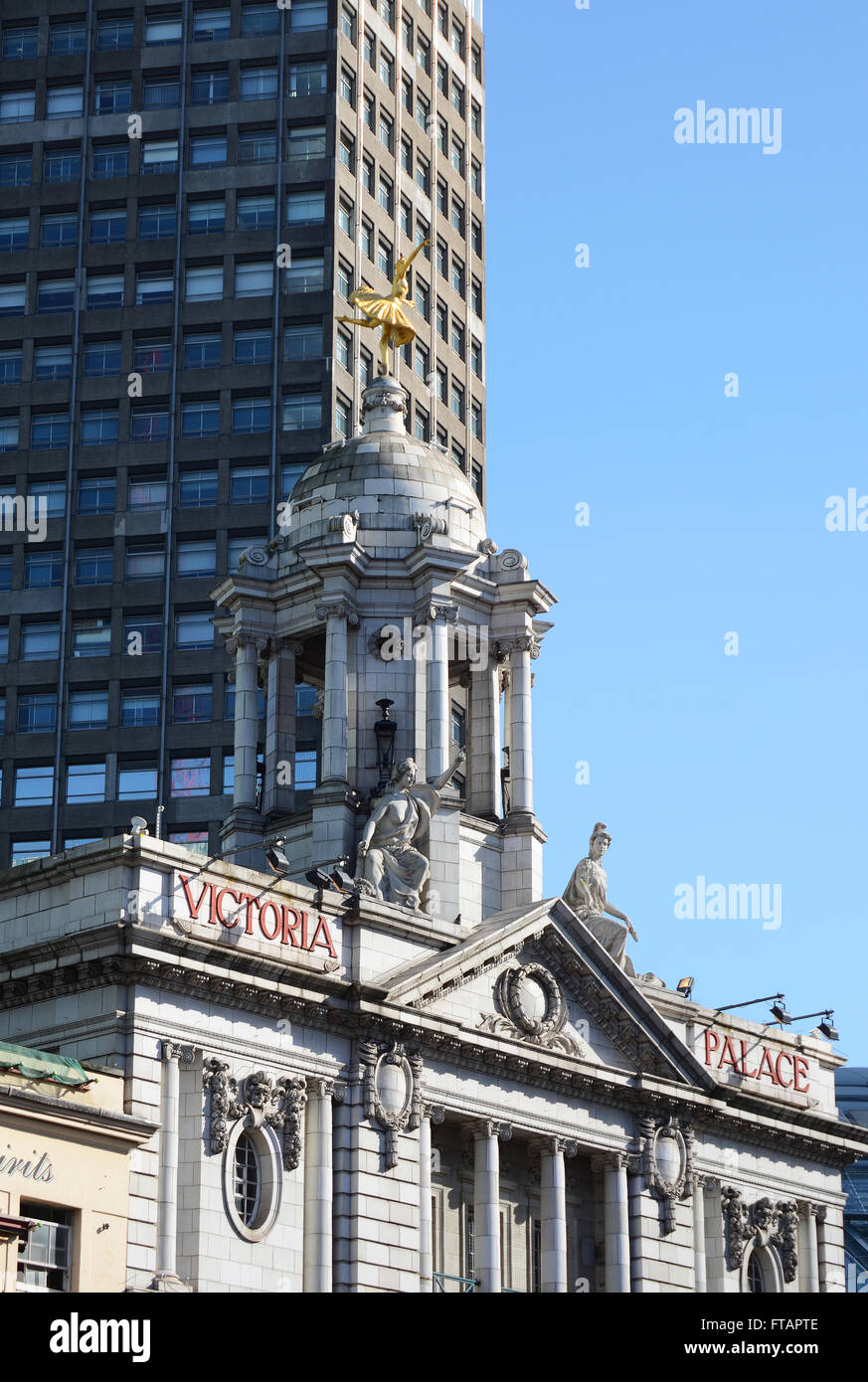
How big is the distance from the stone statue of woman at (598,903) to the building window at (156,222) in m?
58.1

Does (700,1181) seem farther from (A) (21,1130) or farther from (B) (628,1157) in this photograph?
(A) (21,1130)

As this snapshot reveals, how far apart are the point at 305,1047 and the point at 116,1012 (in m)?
6.20

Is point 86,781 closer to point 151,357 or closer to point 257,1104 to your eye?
point 151,357

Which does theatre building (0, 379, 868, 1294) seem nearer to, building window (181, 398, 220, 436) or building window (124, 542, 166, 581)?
building window (124, 542, 166, 581)

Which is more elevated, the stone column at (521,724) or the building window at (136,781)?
the building window at (136,781)

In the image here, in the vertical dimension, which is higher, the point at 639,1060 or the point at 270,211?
the point at 270,211

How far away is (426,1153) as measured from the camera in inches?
2660

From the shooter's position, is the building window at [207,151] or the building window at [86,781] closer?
the building window at [86,781]

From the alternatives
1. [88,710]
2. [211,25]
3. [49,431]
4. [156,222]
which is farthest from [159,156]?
[88,710]

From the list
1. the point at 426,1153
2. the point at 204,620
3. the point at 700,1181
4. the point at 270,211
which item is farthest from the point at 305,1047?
the point at 270,211

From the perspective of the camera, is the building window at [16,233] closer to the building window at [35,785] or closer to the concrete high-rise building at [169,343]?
the concrete high-rise building at [169,343]

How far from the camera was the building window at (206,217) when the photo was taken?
4995 inches

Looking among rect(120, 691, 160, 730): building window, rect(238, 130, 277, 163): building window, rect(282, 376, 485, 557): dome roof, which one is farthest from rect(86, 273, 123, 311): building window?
rect(282, 376, 485, 557): dome roof

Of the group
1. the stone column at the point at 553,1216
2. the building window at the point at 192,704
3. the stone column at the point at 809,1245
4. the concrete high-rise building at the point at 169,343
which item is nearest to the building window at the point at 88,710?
the concrete high-rise building at the point at 169,343
